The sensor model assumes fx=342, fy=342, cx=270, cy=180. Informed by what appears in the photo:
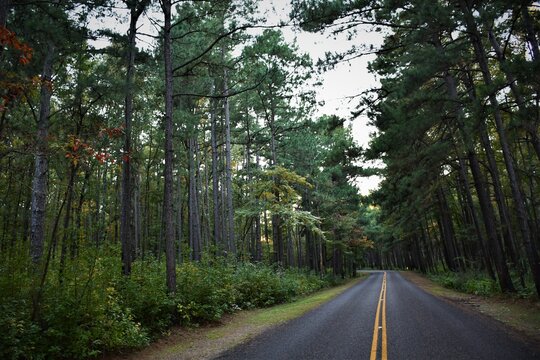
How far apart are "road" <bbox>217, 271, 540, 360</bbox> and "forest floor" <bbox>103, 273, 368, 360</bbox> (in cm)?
50

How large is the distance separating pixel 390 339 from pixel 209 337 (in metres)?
4.64

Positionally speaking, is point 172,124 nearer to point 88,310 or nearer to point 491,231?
point 88,310

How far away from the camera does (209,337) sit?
9.20 metres

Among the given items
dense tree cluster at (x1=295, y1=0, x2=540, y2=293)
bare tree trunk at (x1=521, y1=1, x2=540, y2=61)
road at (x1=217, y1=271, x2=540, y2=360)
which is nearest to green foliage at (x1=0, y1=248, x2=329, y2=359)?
road at (x1=217, y1=271, x2=540, y2=360)

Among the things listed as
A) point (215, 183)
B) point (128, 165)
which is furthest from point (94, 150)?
point (215, 183)

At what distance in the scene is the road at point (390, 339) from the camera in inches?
255

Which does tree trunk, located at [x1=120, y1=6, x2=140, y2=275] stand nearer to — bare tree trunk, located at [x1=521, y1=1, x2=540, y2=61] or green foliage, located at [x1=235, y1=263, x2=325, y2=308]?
green foliage, located at [x1=235, y1=263, x2=325, y2=308]

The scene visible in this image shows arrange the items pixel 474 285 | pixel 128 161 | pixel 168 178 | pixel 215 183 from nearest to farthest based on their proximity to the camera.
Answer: pixel 128 161 < pixel 168 178 < pixel 474 285 < pixel 215 183

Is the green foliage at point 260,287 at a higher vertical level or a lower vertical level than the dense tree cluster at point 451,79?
lower

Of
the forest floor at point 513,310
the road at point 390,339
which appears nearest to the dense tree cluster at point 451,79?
the forest floor at point 513,310

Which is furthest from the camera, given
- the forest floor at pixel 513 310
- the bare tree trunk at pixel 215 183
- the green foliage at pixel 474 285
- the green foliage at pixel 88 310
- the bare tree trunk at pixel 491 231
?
the bare tree trunk at pixel 215 183

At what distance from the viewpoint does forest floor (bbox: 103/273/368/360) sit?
742cm

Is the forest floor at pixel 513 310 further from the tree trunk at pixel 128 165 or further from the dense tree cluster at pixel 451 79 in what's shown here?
the tree trunk at pixel 128 165

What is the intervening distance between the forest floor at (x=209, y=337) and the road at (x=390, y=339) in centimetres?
50
